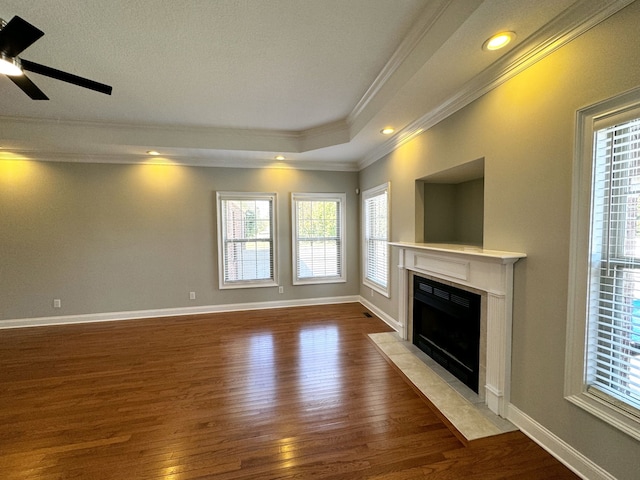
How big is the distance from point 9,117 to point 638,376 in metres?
6.39

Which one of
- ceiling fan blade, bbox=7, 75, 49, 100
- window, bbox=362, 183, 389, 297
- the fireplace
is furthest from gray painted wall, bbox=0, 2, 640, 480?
ceiling fan blade, bbox=7, 75, 49, 100

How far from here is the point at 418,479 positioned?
1.63 metres

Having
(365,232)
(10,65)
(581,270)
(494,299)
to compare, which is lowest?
(494,299)

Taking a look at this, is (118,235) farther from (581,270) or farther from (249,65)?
(581,270)

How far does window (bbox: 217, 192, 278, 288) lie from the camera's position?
16.1ft

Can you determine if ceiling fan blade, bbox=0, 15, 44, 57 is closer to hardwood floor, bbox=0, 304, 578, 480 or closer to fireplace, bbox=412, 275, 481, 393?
hardwood floor, bbox=0, 304, 578, 480

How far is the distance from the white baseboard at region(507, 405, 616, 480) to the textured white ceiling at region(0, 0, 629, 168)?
2.48 metres

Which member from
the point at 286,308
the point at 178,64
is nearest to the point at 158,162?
the point at 178,64

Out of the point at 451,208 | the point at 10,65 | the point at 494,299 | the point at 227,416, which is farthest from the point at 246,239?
the point at 494,299

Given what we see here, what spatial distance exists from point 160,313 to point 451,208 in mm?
4853

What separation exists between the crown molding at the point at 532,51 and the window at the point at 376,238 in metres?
1.58

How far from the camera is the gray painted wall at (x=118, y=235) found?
13.9ft

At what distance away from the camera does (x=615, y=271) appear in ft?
4.92

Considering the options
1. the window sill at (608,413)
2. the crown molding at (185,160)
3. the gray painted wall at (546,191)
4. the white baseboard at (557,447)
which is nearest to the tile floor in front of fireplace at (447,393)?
the white baseboard at (557,447)
